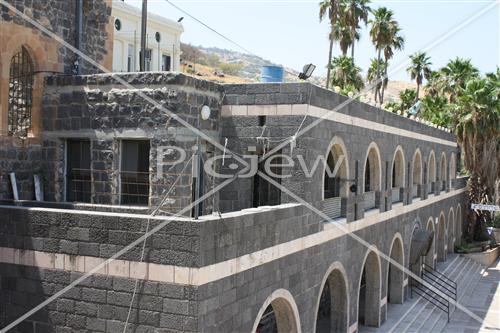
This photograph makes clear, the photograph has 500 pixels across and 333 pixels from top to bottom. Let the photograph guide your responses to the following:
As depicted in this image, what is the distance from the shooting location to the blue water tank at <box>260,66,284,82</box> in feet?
48.8

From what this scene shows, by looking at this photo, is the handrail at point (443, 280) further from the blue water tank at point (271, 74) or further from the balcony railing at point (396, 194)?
the blue water tank at point (271, 74)

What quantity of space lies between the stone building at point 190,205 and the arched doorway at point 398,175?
1.93m

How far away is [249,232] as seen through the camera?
10.2m

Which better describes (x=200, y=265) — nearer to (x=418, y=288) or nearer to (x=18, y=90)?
(x=18, y=90)

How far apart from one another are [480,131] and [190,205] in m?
29.0

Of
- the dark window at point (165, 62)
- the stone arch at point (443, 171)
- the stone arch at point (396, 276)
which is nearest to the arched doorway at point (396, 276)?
the stone arch at point (396, 276)

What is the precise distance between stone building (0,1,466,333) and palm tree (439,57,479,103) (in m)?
25.5

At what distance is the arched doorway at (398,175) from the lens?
22375mm

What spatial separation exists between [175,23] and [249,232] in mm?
24891

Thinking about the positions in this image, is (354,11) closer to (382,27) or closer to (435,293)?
(382,27)

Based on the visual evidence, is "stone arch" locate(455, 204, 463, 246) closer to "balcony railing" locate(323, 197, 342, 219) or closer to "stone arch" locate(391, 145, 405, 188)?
"stone arch" locate(391, 145, 405, 188)

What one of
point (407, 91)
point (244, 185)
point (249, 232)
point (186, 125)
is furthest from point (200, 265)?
point (407, 91)

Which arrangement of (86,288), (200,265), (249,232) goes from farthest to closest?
(249,232), (86,288), (200,265)

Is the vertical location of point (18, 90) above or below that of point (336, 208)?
above
